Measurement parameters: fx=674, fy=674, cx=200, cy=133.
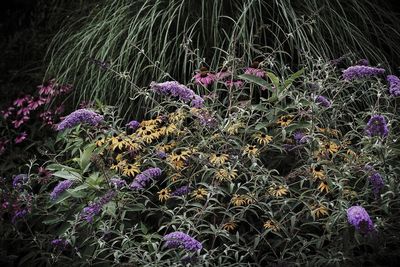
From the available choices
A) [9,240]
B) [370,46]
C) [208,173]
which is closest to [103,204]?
[208,173]

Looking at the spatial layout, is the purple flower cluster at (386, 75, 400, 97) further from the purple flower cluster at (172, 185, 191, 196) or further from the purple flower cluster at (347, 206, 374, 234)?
the purple flower cluster at (172, 185, 191, 196)

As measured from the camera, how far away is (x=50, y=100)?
474 cm

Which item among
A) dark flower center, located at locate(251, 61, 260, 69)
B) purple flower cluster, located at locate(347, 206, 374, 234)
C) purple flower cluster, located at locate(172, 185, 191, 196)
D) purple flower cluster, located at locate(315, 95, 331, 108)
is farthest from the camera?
dark flower center, located at locate(251, 61, 260, 69)

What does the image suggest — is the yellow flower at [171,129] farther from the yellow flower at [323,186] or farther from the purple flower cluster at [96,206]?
the yellow flower at [323,186]

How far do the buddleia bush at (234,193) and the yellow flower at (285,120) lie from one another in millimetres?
16

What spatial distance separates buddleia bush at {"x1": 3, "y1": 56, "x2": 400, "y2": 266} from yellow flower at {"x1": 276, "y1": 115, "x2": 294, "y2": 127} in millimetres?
16

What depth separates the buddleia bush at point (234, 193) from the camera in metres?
2.91

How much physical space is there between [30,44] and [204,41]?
230 centimetres

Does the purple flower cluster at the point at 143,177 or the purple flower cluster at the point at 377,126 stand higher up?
the purple flower cluster at the point at 377,126

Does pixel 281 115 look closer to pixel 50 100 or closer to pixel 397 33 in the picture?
pixel 397 33

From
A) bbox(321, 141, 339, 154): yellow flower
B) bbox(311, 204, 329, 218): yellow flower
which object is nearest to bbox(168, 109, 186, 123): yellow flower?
bbox(321, 141, 339, 154): yellow flower

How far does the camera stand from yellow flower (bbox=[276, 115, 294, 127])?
3.38 metres

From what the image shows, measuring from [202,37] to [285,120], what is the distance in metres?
1.13

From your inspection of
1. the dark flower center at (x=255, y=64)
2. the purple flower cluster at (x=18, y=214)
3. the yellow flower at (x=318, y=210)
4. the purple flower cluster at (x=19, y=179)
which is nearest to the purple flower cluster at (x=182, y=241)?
the yellow flower at (x=318, y=210)
